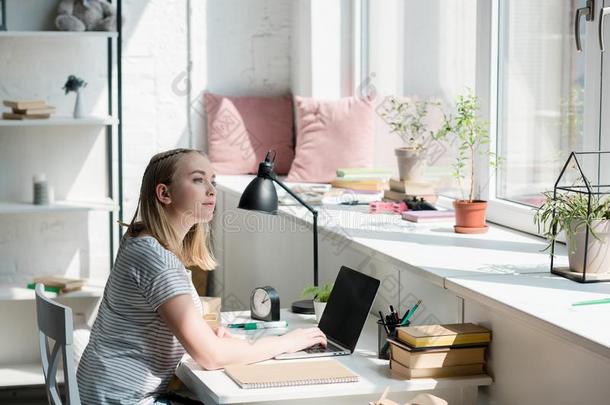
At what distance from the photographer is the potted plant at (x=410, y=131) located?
359 cm

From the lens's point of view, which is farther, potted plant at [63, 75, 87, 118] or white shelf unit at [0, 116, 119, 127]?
potted plant at [63, 75, 87, 118]

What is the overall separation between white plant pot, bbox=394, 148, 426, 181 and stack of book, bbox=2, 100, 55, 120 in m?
1.64

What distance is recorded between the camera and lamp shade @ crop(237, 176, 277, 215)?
281cm

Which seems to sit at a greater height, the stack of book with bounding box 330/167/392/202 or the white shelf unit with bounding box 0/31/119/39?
the white shelf unit with bounding box 0/31/119/39

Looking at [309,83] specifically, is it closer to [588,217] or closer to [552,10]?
[552,10]

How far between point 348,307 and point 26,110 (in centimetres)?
227

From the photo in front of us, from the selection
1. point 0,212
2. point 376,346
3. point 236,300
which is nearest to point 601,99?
point 376,346

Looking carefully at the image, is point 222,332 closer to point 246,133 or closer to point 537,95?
point 537,95

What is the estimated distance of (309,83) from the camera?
4.69m

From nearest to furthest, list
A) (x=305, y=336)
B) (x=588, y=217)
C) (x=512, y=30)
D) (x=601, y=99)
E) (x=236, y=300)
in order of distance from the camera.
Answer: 1. (x=588, y=217)
2. (x=305, y=336)
3. (x=601, y=99)
4. (x=512, y=30)
5. (x=236, y=300)

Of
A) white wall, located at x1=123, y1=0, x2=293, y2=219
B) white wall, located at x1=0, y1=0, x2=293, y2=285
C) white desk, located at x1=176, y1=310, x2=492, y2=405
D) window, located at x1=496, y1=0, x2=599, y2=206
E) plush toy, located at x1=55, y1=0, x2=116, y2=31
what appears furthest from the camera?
white wall, located at x1=123, y1=0, x2=293, y2=219

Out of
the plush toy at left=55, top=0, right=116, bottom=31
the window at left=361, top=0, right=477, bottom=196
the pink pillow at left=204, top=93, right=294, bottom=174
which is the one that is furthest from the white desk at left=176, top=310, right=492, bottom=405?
the pink pillow at left=204, top=93, right=294, bottom=174

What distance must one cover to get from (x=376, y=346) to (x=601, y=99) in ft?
2.99

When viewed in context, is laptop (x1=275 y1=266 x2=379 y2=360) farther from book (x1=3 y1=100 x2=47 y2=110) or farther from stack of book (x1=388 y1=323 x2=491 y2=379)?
book (x1=3 y1=100 x2=47 y2=110)
